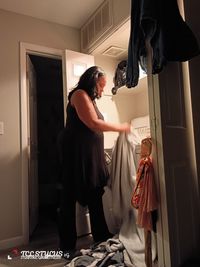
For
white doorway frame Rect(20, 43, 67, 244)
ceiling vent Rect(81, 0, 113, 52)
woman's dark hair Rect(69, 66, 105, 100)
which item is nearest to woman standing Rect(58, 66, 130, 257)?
woman's dark hair Rect(69, 66, 105, 100)

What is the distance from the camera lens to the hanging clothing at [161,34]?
1239 millimetres

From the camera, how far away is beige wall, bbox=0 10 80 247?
2213 millimetres

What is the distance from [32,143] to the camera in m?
2.57

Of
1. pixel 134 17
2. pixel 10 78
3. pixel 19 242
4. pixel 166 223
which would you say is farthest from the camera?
pixel 10 78

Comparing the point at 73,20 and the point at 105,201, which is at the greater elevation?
the point at 73,20

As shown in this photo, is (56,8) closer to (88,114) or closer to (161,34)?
(88,114)

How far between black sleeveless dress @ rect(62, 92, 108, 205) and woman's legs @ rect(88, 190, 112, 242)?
0.25ft

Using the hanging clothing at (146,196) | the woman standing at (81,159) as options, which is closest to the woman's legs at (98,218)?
the woman standing at (81,159)

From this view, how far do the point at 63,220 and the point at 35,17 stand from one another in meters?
2.05

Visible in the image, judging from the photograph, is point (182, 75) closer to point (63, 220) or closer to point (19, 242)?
point (63, 220)

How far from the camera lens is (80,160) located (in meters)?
1.86

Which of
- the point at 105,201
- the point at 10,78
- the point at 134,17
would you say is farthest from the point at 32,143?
the point at 134,17

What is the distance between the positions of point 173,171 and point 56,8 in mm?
2005

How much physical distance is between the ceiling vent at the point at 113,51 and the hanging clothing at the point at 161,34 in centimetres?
119
